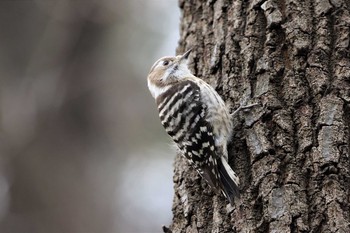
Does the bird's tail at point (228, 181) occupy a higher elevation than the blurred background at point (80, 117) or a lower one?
lower

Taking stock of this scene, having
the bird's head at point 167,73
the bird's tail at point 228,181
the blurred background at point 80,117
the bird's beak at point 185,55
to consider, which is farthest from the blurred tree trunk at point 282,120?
the blurred background at point 80,117

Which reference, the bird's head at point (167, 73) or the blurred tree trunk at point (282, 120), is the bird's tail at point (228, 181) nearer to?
the blurred tree trunk at point (282, 120)

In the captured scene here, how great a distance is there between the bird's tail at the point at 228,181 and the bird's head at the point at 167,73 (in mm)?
1183

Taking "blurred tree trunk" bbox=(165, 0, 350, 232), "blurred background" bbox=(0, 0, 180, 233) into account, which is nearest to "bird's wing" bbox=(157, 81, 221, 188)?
"blurred tree trunk" bbox=(165, 0, 350, 232)

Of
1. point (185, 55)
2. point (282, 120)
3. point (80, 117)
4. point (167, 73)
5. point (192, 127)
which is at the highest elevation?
A: point (80, 117)

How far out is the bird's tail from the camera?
3951mm

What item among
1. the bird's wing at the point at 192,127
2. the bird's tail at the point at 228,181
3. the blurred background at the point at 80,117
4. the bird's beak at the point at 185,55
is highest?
the blurred background at the point at 80,117

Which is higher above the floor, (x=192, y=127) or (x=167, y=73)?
(x=167, y=73)

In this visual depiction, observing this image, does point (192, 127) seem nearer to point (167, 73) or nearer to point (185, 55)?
point (185, 55)

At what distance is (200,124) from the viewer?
15.5 ft

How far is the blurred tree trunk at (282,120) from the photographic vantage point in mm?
3650

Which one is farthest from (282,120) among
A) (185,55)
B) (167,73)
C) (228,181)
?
(167,73)

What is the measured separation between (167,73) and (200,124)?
3.59ft

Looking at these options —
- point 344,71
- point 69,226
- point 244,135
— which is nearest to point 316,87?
point 344,71
